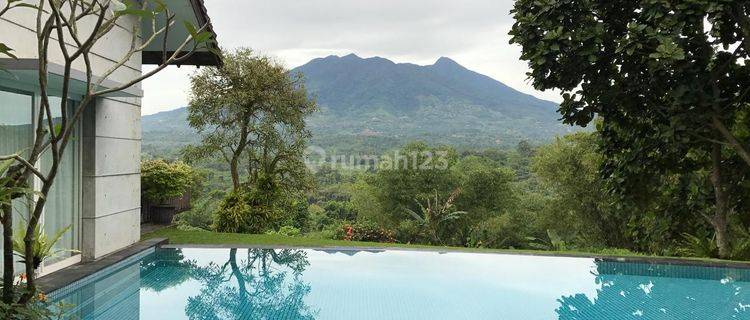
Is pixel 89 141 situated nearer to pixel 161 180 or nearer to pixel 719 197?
pixel 161 180

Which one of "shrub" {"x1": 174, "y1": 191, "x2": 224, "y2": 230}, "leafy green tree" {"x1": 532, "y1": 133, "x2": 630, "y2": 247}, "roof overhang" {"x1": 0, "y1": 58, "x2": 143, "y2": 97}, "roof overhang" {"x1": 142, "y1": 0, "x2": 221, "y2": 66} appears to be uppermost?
"roof overhang" {"x1": 142, "y1": 0, "x2": 221, "y2": 66}

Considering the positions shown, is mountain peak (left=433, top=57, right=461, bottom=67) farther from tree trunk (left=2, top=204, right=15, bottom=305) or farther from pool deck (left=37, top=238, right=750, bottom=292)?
tree trunk (left=2, top=204, right=15, bottom=305)

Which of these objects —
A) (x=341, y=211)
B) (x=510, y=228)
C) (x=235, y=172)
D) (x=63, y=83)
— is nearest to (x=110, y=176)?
(x=63, y=83)

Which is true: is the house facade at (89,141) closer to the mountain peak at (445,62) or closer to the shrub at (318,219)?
the shrub at (318,219)

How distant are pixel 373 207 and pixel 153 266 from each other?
25.1 m

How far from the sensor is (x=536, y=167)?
27203mm

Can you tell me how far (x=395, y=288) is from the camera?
7.63 meters

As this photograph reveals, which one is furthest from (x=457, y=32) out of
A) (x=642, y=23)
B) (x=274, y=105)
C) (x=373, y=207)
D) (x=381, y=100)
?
(x=642, y=23)

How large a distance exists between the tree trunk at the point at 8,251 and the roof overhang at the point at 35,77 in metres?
1.60

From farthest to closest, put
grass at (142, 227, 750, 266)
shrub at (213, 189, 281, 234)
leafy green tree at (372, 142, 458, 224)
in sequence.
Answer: leafy green tree at (372, 142, 458, 224) < shrub at (213, 189, 281, 234) < grass at (142, 227, 750, 266)

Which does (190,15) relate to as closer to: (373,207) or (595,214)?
(595,214)

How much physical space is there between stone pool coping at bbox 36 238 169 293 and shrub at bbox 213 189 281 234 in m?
3.88

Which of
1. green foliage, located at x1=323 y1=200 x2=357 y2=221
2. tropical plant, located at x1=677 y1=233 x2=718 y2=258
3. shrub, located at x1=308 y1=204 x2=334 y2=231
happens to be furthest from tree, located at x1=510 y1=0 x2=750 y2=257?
green foliage, located at x1=323 y1=200 x2=357 y2=221

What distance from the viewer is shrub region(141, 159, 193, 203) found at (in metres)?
11.8
